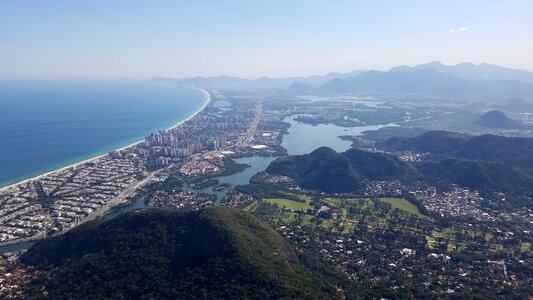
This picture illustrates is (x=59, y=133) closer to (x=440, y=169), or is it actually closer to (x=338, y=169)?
(x=338, y=169)

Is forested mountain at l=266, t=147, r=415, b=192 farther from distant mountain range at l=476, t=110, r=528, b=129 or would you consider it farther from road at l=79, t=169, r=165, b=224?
distant mountain range at l=476, t=110, r=528, b=129

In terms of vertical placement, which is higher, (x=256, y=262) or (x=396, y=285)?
(x=256, y=262)

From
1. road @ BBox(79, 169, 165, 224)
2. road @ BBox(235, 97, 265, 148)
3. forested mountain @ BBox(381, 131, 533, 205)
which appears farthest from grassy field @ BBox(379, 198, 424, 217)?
road @ BBox(235, 97, 265, 148)

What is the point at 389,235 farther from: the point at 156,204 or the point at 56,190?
the point at 56,190

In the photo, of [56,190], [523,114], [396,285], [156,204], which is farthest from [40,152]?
[523,114]

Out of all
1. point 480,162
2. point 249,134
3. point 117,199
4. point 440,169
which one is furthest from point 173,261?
point 249,134

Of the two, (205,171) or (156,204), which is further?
(205,171)
